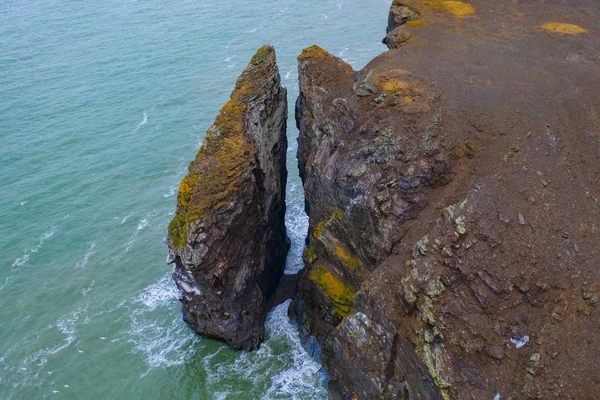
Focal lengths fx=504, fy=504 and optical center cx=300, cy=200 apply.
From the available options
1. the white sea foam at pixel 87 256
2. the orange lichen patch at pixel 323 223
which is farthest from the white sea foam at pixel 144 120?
A: the orange lichen patch at pixel 323 223

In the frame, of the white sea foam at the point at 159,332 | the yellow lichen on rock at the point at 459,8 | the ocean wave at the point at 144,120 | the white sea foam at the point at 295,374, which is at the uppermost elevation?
the yellow lichen on rock at the point at 459,8

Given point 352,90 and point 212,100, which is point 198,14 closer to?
point 212,100

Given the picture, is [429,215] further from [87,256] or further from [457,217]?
[87,256]

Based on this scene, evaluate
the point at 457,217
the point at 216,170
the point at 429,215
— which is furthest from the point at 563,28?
the point at 216,170

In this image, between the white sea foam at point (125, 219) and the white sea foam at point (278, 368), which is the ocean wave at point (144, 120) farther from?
the white sea foam at point (278, 368)

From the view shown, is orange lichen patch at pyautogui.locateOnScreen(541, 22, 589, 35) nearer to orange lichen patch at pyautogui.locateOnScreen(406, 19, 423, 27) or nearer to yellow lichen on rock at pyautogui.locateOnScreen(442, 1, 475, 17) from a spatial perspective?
yellow lichen on rock at pyautogui.locateOnScreen(442, 1, 475, 17)
